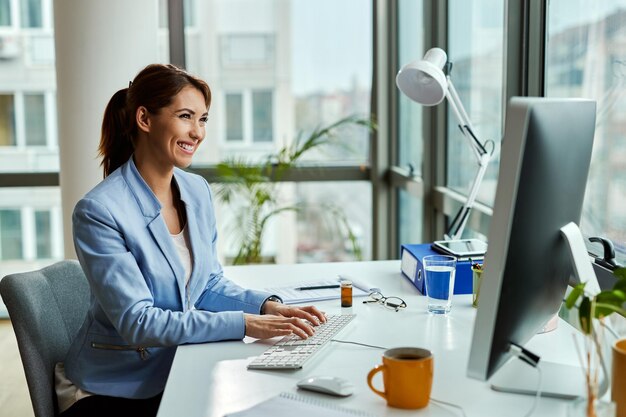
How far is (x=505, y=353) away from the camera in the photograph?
122cm

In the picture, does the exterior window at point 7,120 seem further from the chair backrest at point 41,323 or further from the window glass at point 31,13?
the chair backrest at point 41,323

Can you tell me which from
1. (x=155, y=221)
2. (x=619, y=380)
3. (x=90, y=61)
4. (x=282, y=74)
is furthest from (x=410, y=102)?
(x=619, y=380)

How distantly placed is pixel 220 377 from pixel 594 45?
1.43 metres

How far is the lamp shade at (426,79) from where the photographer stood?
2.14 metres

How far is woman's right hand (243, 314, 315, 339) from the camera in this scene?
1688mm

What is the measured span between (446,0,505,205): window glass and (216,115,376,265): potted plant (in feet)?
3.41

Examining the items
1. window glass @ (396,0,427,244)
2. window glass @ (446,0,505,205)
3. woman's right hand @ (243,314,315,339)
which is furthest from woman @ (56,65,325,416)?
window glass @ (396,0,427,244)

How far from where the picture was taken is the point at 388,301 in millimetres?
2006

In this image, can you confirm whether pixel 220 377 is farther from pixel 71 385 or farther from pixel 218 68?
pixel 218 68

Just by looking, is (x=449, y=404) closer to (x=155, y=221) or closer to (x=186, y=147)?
(x=155, y=221)

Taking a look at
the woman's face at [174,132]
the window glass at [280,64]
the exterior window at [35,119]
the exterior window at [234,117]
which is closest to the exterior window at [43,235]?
the exterior window at [35,119]

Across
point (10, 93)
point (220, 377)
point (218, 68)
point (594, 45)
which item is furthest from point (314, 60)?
point (220, 377)

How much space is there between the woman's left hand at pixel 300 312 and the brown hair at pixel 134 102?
0.55 m

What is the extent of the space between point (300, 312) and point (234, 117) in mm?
3132
